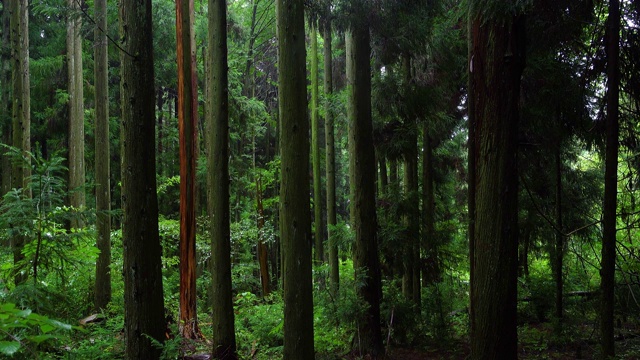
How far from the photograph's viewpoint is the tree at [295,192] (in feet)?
18.5

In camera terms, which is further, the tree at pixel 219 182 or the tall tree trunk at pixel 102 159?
the tall tree trunk at pixel 102 159

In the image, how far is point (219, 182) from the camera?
7430mm

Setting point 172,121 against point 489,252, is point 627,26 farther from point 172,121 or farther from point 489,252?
point 172,121

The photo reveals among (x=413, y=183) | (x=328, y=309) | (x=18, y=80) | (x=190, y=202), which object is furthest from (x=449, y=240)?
(x=18, y=80)

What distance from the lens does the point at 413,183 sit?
11.5m

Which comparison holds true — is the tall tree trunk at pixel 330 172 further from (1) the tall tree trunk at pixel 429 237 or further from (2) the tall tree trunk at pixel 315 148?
(1) the tall tree trunk at pixel 429 237

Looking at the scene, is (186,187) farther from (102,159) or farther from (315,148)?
(315,148)

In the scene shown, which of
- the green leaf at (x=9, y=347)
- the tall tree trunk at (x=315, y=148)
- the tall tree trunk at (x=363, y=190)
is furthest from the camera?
the tall tree trunk at (x=315, y=148)

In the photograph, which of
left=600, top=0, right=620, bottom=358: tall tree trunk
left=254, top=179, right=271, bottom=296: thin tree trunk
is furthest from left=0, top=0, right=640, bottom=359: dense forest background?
left=254, top=179, right=271, bottom=296: thin tree trunk

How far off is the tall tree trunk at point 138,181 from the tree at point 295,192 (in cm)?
164

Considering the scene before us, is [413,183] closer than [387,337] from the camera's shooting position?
No

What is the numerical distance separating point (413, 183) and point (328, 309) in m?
4.74

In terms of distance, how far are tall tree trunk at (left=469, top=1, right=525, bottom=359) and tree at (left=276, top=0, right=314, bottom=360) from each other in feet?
7.05

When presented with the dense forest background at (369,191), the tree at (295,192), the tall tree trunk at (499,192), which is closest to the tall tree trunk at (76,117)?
the dense forest background at (369,191)
